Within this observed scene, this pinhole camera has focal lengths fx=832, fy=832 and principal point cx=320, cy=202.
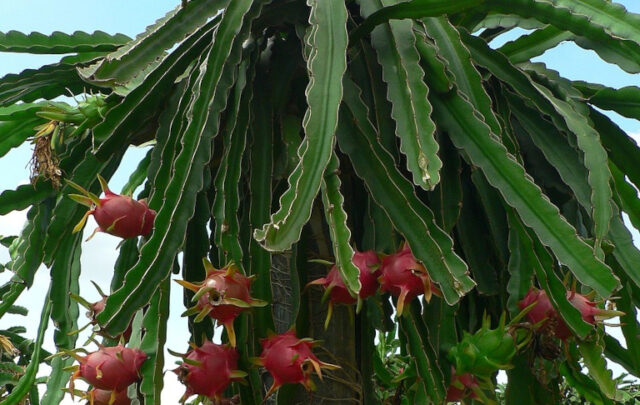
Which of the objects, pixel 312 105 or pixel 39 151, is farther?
pixel 39 151

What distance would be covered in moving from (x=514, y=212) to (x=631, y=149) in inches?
16.0

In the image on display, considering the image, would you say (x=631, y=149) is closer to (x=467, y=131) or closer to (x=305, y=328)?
(x=467, y=131)

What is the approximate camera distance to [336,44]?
1.22m

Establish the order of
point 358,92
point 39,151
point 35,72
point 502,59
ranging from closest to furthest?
point 358,92
point 502,59
point 39,151
point 35,72

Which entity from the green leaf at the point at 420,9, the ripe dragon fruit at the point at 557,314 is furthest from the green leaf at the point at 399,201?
the ripe dragon fruit at the point at 557,314

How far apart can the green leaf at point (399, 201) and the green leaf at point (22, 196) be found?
2.15 feet

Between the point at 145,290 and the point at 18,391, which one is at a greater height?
the point at 145,290

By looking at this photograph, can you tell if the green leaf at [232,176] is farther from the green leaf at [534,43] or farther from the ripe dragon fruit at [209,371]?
the green leaf at [534,43]

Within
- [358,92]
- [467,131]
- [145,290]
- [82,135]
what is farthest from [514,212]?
[82,135]

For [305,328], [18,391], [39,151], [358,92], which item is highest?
[358,92]

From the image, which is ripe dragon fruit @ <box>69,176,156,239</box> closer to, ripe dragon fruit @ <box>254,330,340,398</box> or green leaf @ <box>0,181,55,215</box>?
ripe dragon fruit @ <box>254,330,340,398</box>

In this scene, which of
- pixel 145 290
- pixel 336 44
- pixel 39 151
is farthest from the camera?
pixel 39 151

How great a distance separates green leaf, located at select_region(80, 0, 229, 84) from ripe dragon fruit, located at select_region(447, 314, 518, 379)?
2.15 ft

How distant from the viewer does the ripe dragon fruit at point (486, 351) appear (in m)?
1.24
